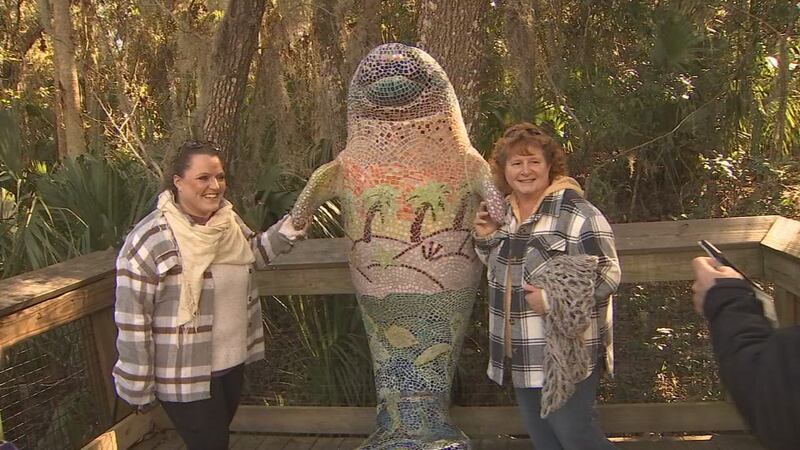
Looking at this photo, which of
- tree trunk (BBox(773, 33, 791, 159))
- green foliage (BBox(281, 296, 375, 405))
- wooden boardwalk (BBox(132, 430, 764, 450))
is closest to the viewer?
wooden boardwalk (BBox(132, 430, 764, 450))

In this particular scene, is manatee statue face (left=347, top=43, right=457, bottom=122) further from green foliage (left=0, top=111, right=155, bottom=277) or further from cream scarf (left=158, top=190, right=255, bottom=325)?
green foliage (left=0, top=111, right=155, bottom=277)

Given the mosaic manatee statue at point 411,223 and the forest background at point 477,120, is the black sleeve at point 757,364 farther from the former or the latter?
the forest background at point 477,120

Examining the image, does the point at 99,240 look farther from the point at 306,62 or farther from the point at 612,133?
the point at 612,133

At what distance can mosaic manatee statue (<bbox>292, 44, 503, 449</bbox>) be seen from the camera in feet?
7.83

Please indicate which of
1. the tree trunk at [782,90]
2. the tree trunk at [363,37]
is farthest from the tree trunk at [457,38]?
the tree trunk at [782,90]

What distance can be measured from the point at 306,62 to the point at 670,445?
415cm

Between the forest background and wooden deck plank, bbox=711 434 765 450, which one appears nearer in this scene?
wooden deck plank, bbox=711 434 765 450

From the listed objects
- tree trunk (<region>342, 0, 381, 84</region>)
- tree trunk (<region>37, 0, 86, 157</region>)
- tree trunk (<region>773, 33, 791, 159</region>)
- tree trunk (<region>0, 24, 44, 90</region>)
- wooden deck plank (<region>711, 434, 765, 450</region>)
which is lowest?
wooden deck plank (<region>711, 434, 765, 450</region>)

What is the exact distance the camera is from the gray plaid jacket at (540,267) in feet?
6.37

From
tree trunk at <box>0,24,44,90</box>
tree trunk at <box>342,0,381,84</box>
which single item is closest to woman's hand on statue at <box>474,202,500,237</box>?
tree trunk at <box>342,0,381,84</box>

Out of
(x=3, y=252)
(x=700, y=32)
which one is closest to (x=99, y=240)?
(x=3, y=252)

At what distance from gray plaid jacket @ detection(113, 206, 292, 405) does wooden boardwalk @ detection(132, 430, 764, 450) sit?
2.63 ft

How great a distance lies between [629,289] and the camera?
3.86 m

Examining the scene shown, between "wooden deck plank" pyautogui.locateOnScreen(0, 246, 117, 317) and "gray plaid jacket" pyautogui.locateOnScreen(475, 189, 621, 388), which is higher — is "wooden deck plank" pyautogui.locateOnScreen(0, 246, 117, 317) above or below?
above
